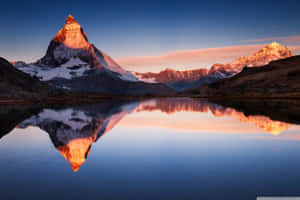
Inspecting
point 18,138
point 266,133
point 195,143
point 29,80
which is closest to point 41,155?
point 18,138

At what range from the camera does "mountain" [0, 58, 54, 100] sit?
116062 millimetres

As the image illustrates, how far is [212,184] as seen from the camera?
32.0ft

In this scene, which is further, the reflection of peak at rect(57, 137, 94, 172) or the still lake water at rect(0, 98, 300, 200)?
the reflection of peak at rect(57, 137, 94, 172)

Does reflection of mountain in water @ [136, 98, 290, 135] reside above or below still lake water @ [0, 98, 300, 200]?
below

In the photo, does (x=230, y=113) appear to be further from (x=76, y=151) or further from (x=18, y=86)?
(x=18, y=86)

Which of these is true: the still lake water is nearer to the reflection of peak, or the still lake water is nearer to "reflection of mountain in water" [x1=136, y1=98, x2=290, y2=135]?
the reflection of peak

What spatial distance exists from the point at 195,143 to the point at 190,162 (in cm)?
541

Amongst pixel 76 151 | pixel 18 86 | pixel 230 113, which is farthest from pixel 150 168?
pixel 18 86

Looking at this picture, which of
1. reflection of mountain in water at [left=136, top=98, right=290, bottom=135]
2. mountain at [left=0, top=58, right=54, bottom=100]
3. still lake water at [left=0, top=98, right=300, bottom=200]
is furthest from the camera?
mountain at [left=0, top=58, right=54, bottom=100]

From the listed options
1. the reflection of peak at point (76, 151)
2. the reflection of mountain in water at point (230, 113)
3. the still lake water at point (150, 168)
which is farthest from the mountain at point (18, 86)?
the still lake water at point (150, 168)

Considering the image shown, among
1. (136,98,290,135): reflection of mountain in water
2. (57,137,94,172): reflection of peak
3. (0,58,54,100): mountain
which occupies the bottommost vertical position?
(136,98,290,135): reflection of mountain in water

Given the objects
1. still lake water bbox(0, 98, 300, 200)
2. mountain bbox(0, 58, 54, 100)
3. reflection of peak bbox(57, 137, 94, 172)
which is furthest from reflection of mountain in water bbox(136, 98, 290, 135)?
mountain bbox(0, 58, 54, 100)

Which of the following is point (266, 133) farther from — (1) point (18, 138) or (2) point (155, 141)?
(1) point (18, 138)

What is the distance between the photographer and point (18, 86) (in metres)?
128
